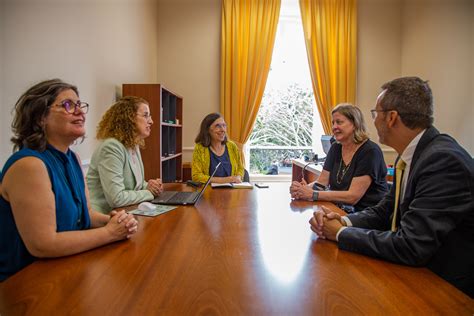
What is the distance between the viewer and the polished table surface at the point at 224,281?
0.76 m

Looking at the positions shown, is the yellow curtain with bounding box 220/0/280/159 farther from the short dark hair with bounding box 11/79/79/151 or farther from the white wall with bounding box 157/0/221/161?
the short dark hair with bounding box 11/79/79/151

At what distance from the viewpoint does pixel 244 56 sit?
4.96 metres

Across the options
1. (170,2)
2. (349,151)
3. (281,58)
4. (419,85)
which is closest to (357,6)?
(281,58)

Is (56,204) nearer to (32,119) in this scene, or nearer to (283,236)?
(32,119)

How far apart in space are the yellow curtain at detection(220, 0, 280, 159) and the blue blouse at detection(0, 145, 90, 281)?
378 centimetres

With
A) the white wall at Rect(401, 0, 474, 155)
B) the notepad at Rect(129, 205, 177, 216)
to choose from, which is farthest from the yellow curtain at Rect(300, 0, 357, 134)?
the notepad at Rect(129, 205, 177, 216)

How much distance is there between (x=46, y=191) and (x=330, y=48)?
4750mm

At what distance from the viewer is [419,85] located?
4.26ft

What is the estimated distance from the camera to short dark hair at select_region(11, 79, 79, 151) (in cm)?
118

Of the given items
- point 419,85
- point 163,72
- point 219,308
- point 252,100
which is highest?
point 163,72

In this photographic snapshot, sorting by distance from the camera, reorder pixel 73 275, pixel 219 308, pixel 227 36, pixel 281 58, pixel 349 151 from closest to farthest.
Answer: pixel 219 308 → pixel 73 275 → pixel 349 151 → pixel 227 36 → pixel 281 58

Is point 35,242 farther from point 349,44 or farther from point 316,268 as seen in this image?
point 349,44

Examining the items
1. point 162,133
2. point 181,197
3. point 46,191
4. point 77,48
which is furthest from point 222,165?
point 46,191

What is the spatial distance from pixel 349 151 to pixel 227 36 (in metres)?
3.28
